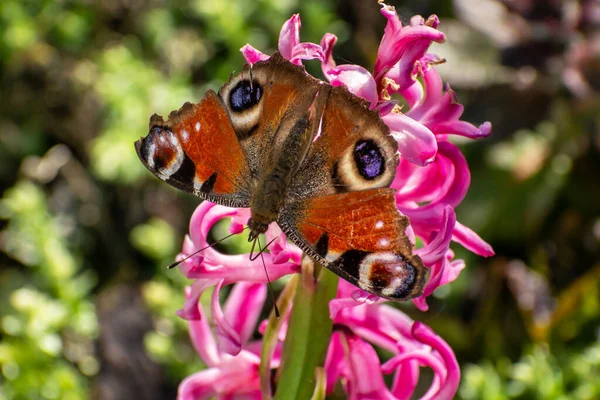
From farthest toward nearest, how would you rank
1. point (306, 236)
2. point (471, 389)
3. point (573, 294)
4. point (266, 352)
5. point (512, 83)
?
point (512, 83) < point (573, 294) < point (471, 389) < point (266, 352) < point (306, 236)

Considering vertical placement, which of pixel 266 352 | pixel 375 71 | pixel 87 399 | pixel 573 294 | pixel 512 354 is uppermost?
pixel 375 71

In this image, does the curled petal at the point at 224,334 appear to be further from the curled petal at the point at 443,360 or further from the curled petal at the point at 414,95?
the curled petal at the point at 414,95

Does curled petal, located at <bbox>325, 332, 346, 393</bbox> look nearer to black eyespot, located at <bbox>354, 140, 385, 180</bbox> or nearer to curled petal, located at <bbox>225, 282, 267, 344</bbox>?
curled petal, located at <bbox>225, 282, 267, 344</bbox>

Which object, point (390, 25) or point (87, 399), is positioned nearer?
point (390, 25)

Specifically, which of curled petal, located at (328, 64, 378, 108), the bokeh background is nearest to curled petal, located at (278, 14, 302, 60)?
curled petal, located at (328, 64, 378, 108)

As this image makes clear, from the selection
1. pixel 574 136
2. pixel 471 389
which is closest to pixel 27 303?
pixel 471 389

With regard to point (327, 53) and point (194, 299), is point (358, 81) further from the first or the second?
point (194, 299)

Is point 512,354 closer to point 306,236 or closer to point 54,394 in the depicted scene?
point 54,394

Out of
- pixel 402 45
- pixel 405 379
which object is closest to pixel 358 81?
pixel 402 45
